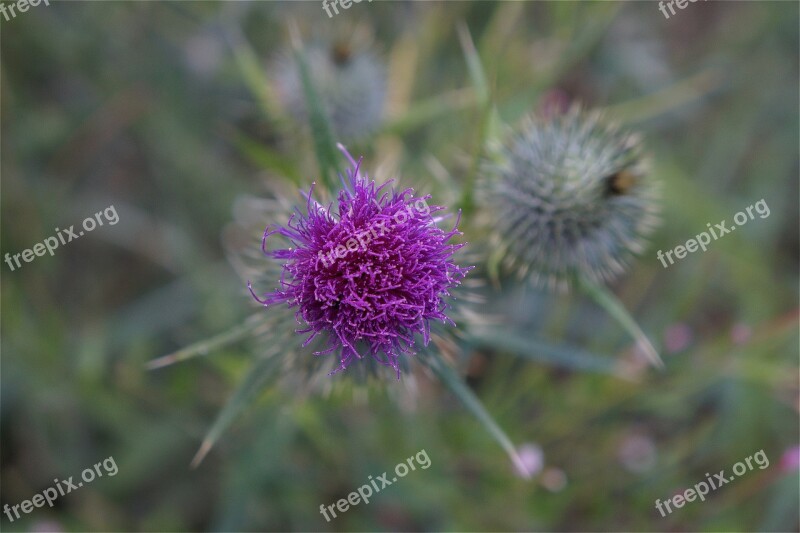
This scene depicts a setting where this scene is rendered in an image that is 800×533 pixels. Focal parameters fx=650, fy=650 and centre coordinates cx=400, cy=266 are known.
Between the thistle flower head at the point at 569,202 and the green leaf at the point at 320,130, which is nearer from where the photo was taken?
the green leaf at the point at 320,130

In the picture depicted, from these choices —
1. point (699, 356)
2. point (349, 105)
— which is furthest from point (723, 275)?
point (349, 105)

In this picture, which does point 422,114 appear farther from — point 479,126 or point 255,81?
point 479,126

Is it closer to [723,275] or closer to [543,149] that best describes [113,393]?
[543,149]

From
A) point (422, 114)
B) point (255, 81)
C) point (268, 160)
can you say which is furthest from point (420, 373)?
point (255, 81)

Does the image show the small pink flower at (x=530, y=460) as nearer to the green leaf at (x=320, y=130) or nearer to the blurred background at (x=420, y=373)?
the blurred background at (x=420, y=373)

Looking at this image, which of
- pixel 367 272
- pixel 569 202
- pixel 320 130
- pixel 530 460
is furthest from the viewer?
pixel 530 460

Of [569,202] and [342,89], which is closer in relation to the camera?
[569,202]

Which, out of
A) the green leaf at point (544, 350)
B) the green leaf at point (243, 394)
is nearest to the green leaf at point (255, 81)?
the green leaf at point (243, 394)
